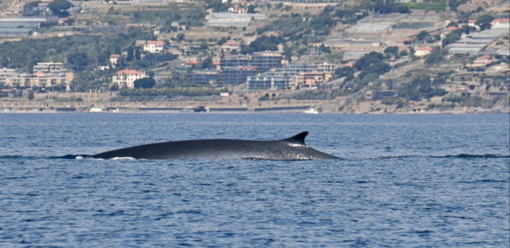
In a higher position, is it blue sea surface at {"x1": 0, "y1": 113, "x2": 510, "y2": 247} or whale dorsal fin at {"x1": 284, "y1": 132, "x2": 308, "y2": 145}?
whale dorsal fin at {"x1": 284, "y1": 132, "x2": 308, "y2": 145}

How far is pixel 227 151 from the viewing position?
56.6m

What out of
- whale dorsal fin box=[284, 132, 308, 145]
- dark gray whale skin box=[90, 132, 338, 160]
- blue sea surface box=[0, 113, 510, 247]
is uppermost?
whale dorsal fin box=[284, 132, 308, 145]

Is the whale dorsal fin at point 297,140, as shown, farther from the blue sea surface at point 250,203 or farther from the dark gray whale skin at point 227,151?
the blue sea surface at point 250,203

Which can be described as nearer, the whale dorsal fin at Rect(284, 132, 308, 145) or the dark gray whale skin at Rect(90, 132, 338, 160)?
the whale dorsal fin at Rect(284, 132, 308, 145)

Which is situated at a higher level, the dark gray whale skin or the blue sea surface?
the dark gray whale skin

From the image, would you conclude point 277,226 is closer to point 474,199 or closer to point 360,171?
point 474,199

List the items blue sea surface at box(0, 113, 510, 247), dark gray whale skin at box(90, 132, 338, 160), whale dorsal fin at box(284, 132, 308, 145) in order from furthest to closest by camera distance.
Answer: dark gray whale skin at box(90, 132, 338, 160) < whale dorsal fin at box(284, 132, 308, 145) < blue sea surface at box(0, 113, 510, 247)

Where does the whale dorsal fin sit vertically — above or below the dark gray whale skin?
above

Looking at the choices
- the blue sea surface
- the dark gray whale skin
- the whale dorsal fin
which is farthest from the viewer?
the dark gray whale skin

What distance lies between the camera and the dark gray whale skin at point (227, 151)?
55.8m

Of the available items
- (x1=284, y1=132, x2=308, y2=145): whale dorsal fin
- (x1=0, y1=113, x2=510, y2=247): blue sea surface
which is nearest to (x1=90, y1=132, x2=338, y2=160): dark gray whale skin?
(x1=284, y1=132, x2=308, y2=145): whale dorsal fin

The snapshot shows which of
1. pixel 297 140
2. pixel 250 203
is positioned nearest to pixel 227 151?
pixel 297 140

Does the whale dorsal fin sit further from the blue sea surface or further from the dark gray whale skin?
the blue sea surface

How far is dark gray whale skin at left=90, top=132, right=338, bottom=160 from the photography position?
55781 mm
